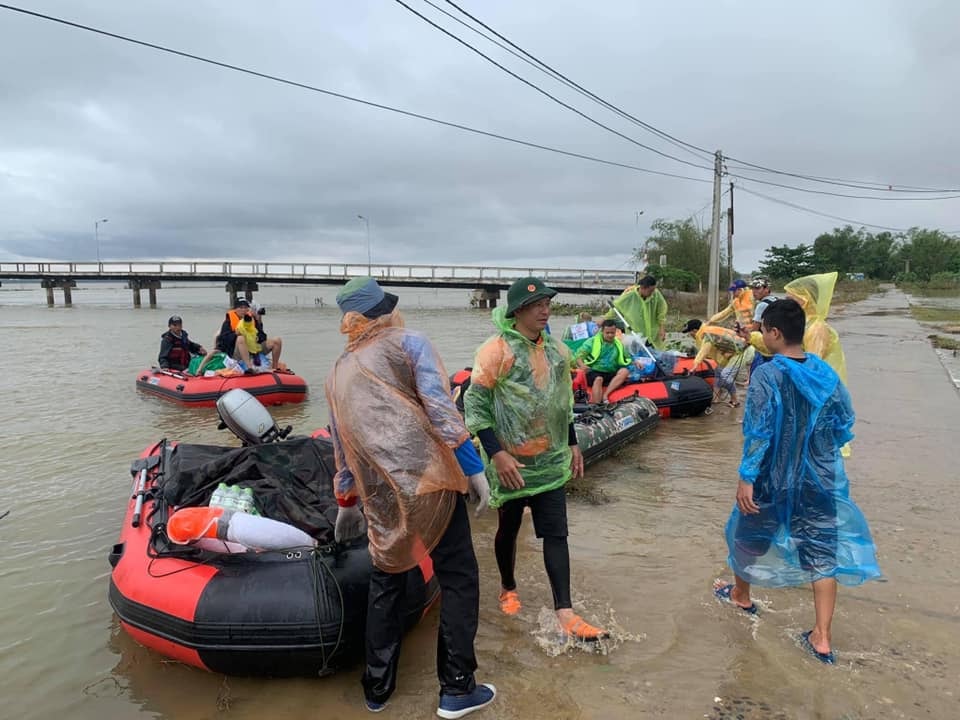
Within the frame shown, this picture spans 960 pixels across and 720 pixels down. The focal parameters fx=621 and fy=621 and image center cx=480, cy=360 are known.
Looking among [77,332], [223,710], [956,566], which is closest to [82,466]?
[223,710]

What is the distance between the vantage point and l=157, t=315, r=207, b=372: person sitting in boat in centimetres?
1053

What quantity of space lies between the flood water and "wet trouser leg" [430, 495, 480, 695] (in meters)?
0.22

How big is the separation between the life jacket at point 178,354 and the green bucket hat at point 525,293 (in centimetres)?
926

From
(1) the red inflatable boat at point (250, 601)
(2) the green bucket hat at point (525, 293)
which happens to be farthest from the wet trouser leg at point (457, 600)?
(2) the green bucket hat at point (525, 293)

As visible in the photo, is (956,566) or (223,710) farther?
(956,566)

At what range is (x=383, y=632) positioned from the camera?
253 centimetres

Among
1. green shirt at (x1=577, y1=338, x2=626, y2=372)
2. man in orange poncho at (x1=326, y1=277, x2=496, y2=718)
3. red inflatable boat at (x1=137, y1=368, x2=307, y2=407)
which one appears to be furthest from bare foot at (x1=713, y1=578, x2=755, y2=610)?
red inflatable boat at (x1=137, y1=368, x2=307, y2=407)

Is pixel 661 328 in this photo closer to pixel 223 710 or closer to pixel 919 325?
pixel 223 710

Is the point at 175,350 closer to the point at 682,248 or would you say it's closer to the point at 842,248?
the point at 682,248

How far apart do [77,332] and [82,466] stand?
22498 millimetres

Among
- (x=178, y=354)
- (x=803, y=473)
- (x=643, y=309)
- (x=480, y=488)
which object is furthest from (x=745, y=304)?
(x=178, y=354)

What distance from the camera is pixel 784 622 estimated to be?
10.2 feet

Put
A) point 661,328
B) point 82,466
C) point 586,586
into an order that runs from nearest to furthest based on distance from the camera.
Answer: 1. point 586,586
2. point 82,466
3. point 661,328

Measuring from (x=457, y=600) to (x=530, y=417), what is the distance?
0.90 meters
